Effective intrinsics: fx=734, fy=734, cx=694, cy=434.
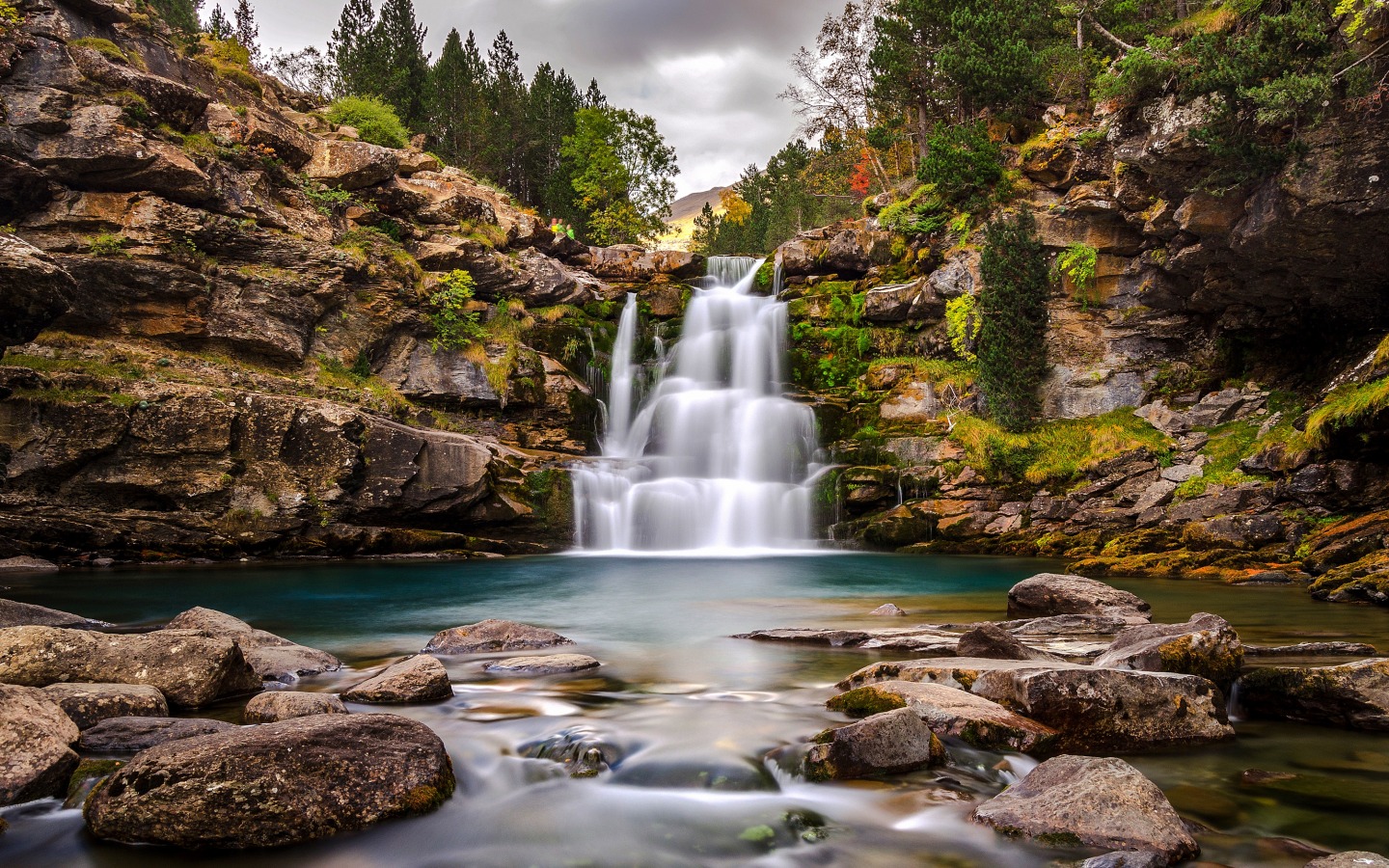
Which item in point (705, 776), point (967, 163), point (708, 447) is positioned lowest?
point (705, 776)

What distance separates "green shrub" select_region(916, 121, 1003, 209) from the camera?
23.8 meters

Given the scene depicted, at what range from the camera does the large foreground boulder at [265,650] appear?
6.52m

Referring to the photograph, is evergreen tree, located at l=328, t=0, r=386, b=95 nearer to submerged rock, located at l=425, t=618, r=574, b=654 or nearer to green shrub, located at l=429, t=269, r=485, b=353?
green shrub, located at l=429, t=269, r=485, b=353

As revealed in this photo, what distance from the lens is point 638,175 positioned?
4350cm

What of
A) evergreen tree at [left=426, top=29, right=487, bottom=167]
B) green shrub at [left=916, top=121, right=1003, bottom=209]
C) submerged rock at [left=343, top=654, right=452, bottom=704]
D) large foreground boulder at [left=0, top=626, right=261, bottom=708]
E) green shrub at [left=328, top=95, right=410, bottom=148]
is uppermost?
evergreen tree at [left=426, top=29, right=487, bottom=167]

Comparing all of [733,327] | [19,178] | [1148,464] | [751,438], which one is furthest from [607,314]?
[1148,464]

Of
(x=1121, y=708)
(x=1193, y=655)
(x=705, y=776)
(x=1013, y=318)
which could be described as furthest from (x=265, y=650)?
(x=1013, y=318)

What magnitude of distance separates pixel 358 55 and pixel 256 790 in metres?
46.7

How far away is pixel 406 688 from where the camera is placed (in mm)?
5719

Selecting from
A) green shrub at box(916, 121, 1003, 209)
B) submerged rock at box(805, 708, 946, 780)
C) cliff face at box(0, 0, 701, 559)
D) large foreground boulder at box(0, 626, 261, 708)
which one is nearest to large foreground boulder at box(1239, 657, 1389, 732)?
submerged rock at box(805, 708, 946, 780)

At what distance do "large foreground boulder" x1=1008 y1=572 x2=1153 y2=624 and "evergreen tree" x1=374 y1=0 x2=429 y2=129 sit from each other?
1569 inches

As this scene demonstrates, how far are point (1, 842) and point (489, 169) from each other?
46193mm

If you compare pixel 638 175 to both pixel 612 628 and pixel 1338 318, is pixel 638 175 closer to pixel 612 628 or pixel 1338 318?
pixel 1338 318

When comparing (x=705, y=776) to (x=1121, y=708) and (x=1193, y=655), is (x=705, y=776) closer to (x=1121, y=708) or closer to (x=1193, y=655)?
(x=1121, y=708)
